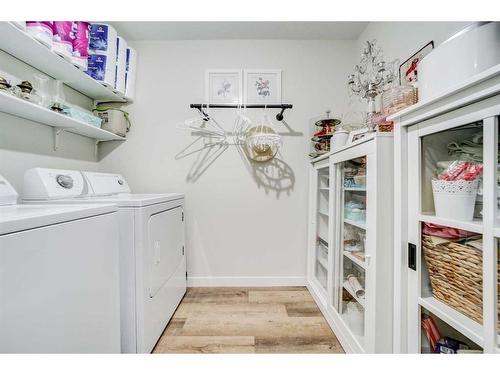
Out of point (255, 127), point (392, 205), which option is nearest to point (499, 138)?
point (392, 205)

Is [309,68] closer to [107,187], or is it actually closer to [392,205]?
[392,205]

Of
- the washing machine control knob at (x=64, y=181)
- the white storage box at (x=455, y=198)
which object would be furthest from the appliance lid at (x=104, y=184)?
the white storage box at (x=455, y=198)

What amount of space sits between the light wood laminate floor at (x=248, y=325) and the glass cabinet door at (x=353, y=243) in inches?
8.8

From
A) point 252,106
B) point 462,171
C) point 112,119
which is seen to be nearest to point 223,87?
point 252,106

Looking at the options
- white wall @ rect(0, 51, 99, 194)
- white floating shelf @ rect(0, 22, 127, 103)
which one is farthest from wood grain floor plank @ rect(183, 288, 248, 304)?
white floating shelf @ rect(0, 22, 127, 103)

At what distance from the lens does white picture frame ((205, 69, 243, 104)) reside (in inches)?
85.2

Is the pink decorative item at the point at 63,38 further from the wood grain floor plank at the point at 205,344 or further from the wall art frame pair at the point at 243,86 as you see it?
the wood grain floor plank at the point at 205,344

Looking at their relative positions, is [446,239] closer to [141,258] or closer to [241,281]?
[141,258]

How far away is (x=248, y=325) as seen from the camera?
1.55 meters

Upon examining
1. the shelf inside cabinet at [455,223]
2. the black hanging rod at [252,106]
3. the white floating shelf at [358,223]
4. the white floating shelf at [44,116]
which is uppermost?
the black hanging rod at [252,106]

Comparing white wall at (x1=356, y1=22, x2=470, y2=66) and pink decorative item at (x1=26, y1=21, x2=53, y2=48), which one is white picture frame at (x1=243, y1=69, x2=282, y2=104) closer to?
white wall at (x1=356, y1=22, x2=470, y2=66)

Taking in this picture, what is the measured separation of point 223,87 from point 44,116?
56.7 inches

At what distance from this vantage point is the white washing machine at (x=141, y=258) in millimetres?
1162

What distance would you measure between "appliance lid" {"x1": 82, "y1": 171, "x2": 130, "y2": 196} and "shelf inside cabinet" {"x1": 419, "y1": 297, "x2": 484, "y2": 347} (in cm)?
207
